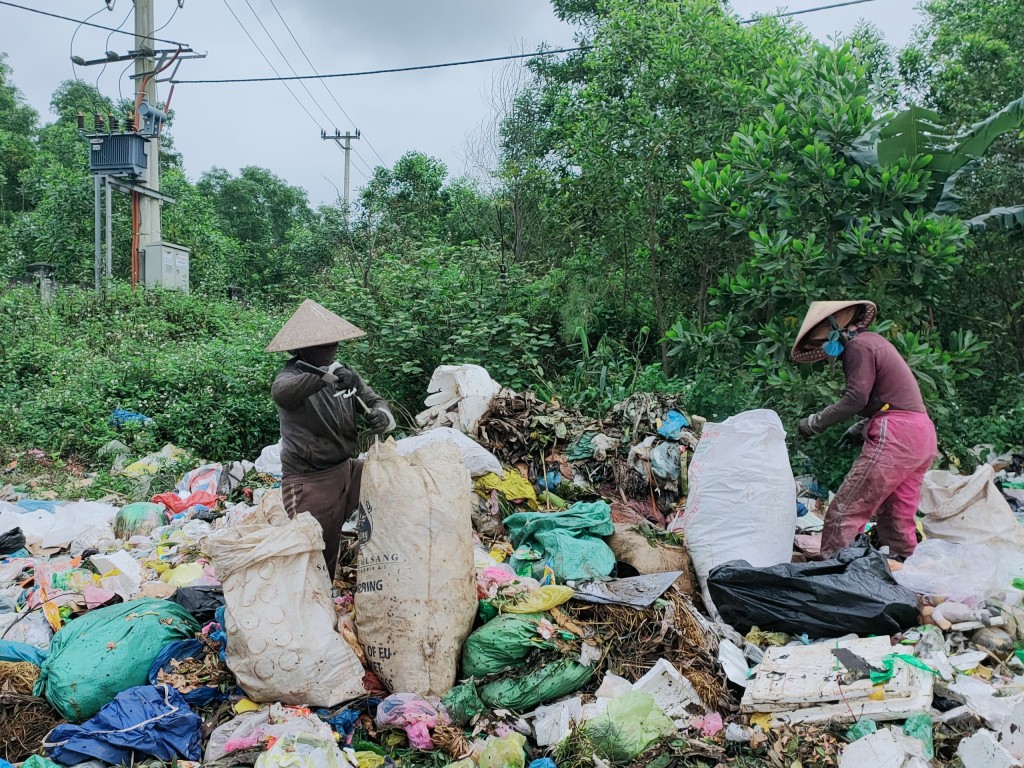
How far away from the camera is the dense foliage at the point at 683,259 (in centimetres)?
537

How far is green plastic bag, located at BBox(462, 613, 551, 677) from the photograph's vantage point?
3039mm

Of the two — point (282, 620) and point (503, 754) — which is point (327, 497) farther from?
point (503, 754)

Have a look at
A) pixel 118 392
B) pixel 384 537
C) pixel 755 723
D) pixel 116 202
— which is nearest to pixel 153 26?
pixel 116 202

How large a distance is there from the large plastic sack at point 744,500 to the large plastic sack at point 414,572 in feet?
4.29

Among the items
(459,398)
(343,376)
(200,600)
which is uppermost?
(343,376)

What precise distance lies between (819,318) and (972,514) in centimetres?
137

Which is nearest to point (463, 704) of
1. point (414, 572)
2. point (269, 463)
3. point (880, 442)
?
point (414, 572)

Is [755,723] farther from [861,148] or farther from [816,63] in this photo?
[816,63]

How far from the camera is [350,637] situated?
3.22m

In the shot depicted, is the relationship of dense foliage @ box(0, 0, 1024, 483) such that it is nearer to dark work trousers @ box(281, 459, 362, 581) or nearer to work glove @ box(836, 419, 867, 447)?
work glove @ box(836, 419, 867, 447)

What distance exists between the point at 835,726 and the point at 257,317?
10034 mm

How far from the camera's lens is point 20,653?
3.20 meters

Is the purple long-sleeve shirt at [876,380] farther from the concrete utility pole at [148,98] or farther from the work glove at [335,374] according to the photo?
the concrete utility pole at [148,98]

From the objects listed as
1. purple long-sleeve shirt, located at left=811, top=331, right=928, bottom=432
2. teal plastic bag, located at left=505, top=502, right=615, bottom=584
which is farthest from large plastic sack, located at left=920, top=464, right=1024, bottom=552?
teal plastic bag, located at left=505, top=502, right=615, bottom=584
